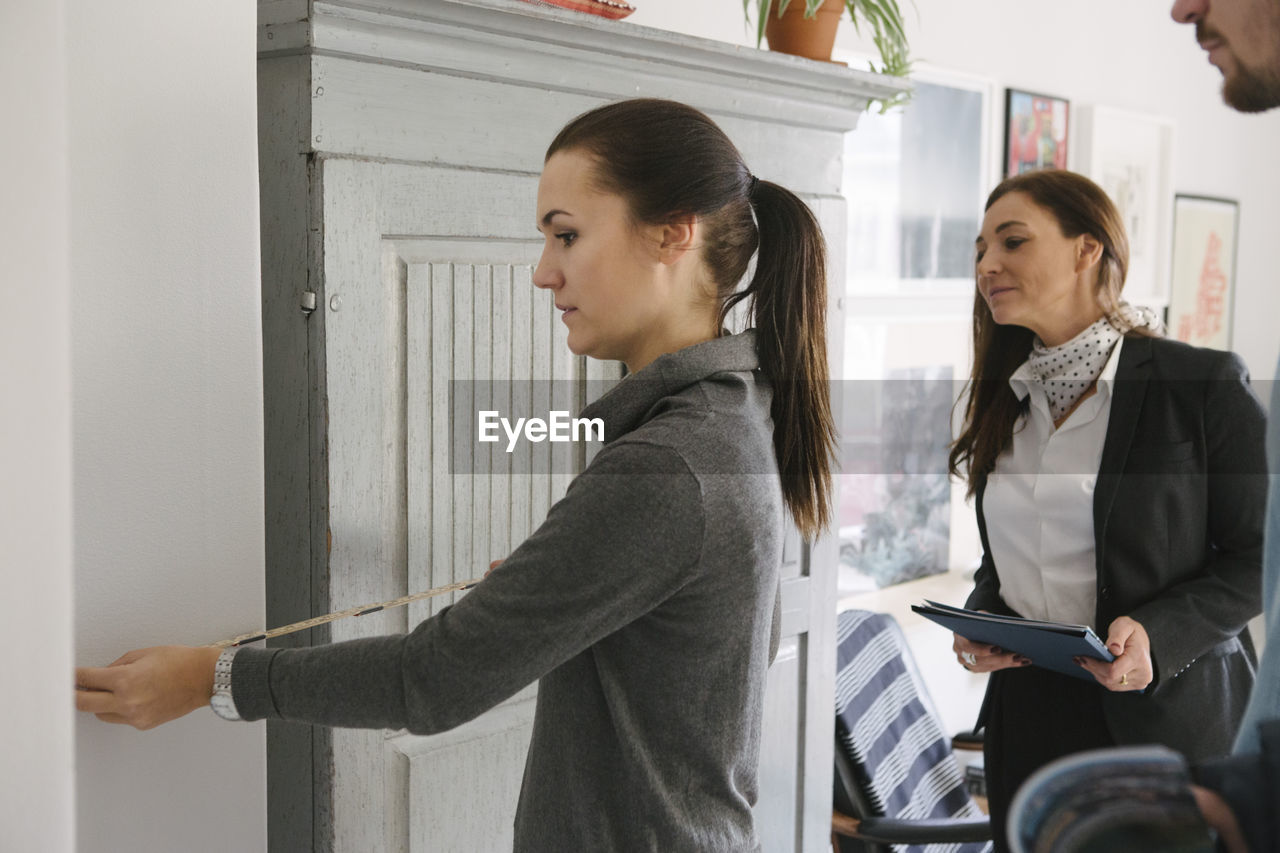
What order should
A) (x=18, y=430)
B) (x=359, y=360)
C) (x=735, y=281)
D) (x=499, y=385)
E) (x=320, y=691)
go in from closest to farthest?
(x=18, y=430), (x=320, y=691), (x=735, y=281), (x=359, y=360), (x=499, y=385)

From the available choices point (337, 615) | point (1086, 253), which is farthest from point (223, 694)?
point (1086, 253)

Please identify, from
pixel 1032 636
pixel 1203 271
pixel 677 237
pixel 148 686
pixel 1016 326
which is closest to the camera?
pixel 148 686

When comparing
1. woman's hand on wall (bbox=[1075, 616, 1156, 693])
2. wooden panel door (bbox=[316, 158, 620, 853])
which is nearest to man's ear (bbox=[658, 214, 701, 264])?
wooden panel door (bbox=[316, 158, 620, 853])

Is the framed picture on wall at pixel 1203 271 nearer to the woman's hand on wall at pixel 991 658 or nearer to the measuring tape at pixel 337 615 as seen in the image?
the woman's hand on wall at pixel 991 658

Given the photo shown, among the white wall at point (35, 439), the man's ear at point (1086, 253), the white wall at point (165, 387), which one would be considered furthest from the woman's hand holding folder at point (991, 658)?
the white wall at point (35, 439)

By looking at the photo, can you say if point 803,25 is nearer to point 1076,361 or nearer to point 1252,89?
point 1076,361

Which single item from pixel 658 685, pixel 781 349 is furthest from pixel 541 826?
pixel 781 349

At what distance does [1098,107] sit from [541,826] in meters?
3.32

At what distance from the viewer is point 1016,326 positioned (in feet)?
7.08

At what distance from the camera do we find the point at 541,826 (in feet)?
3.83

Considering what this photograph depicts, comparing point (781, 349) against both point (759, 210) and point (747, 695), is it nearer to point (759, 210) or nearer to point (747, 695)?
point (759, 210)

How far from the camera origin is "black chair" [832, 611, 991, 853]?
2.22 meters

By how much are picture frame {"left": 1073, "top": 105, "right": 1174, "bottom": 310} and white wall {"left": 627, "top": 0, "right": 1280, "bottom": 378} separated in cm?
8

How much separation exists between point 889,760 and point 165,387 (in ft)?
5.92
